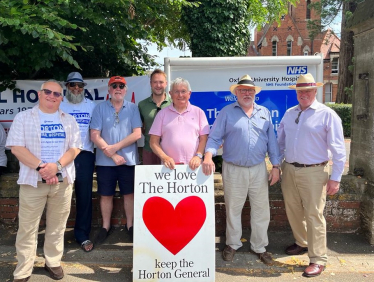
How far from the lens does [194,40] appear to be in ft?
20.6

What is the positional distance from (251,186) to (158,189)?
0.98 metres

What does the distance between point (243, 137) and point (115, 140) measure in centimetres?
138

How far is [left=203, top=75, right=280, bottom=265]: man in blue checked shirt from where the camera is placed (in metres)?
3.74

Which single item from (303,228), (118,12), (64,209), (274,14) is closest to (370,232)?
(303,228)

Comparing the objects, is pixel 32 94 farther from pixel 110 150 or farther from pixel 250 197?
pixel 250 197

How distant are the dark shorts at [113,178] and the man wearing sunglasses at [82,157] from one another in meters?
0.12

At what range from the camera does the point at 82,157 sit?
161 inches

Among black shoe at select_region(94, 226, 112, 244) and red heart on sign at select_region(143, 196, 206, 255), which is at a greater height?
red heart on sign at select_region(143, 196, 206, 255)

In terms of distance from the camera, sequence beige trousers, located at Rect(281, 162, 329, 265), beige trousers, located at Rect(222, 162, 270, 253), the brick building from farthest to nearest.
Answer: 1. the brick building
2. beige trousers, located at Rect(222, 162, 270, 253)
3. beige trousers, located at Rect(281, 162, 329, 265)

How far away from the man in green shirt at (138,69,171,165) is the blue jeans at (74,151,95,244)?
63cm

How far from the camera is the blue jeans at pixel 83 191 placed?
13.5 ft

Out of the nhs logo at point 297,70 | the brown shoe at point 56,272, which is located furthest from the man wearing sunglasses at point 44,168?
the nhs logo at point 297,70

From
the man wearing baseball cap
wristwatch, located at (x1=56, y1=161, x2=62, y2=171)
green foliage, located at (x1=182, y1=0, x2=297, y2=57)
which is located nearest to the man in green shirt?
the man wearing baseball cap

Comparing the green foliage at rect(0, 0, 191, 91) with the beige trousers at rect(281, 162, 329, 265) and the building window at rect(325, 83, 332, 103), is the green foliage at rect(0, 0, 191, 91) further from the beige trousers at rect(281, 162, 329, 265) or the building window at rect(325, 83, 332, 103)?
the building window at rect(325, 83, 332, 103)
